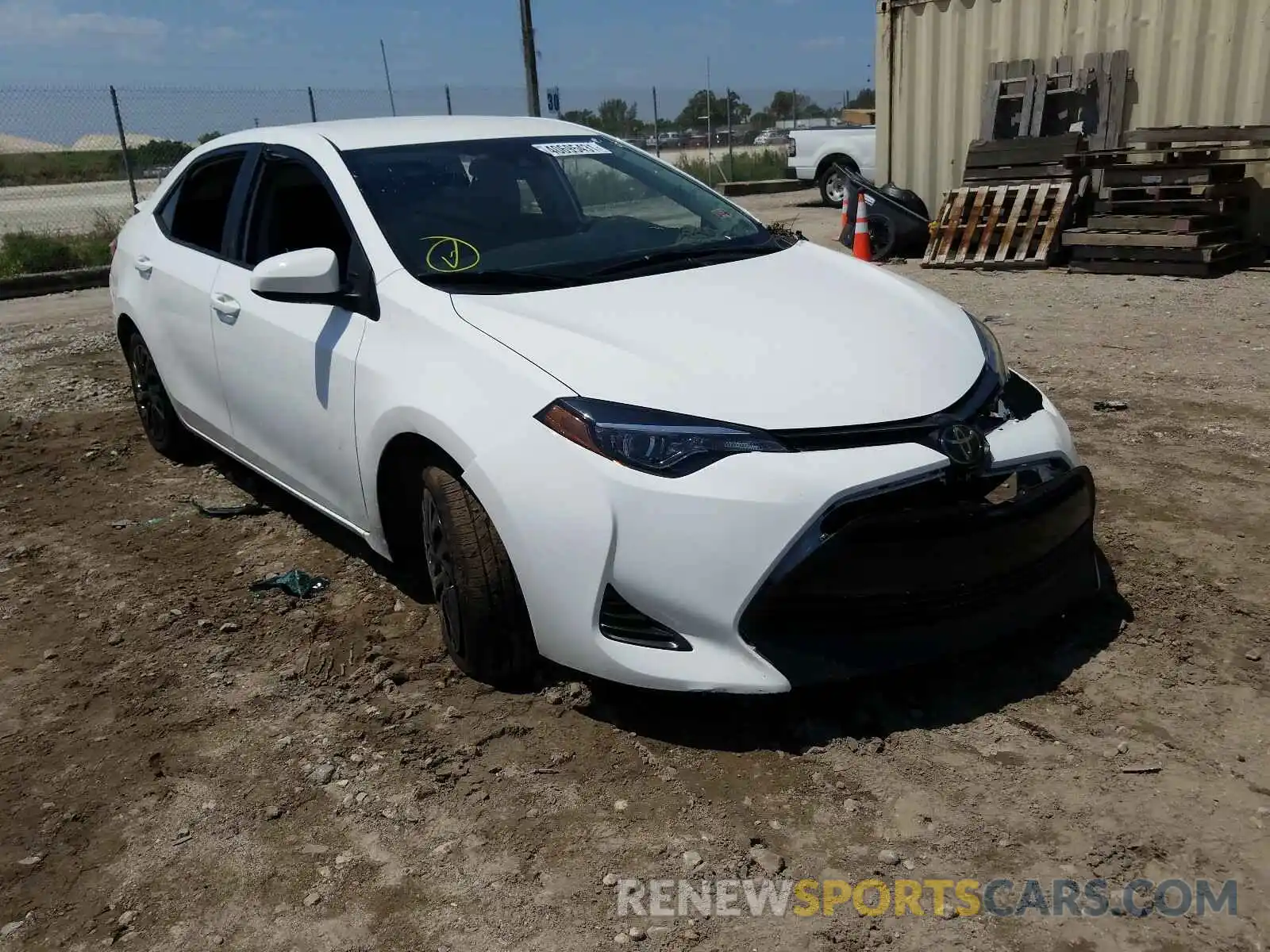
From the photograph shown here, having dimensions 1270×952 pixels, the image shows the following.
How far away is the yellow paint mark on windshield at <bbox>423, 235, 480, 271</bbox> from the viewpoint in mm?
3357

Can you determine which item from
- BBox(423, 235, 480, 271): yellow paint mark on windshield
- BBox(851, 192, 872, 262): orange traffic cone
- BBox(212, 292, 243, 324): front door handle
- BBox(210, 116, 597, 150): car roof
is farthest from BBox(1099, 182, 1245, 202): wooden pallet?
BBox(212, 292, 243, 324): front door handle

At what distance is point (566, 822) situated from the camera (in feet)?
8.50

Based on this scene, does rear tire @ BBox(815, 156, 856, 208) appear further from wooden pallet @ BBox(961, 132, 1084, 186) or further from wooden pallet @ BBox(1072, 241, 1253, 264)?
wooden pallet @ BBox(1072, 241, 1253, 264)

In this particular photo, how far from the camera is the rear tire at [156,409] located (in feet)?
17.2

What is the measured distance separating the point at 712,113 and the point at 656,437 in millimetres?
25934

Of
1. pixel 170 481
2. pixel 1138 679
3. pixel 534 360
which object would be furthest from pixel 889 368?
pixel 170 481

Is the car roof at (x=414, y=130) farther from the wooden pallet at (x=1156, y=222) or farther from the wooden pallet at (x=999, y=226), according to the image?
the wooden pallet at (x=999, y=226)

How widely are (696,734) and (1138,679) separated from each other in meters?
1.27

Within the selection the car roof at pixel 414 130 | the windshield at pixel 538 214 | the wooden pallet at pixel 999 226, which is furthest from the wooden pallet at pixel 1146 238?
the car roof at pixel 414 130

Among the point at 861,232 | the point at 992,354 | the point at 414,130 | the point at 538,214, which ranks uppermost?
the point at 414,130

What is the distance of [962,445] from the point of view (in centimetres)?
268

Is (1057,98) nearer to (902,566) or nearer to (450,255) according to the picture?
(450,255)

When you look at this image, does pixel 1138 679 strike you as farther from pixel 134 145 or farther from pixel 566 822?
pixel 134 145

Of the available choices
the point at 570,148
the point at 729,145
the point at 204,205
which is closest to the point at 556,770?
the point at 570,148
